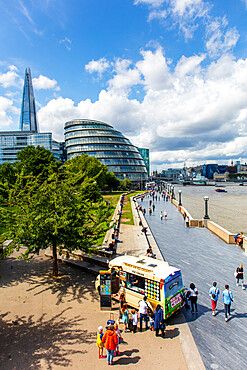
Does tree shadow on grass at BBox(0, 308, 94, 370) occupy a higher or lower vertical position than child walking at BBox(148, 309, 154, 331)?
lower

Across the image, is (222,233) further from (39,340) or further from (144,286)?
(39,340)

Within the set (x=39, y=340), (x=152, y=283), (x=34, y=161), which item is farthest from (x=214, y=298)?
(x=34, y=161)

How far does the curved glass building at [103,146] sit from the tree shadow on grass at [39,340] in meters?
92.2

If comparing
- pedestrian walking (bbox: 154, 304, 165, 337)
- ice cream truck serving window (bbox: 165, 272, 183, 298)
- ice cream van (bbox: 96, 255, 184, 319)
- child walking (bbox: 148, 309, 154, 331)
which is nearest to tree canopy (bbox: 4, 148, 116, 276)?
ice cream van (bbox: 96, 255, 184, 319)

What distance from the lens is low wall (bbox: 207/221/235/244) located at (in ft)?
68.1

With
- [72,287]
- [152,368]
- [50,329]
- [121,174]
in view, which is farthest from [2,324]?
[121,174]

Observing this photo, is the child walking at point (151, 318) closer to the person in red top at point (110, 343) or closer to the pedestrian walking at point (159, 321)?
the pedestrian walking at point (159, 321)

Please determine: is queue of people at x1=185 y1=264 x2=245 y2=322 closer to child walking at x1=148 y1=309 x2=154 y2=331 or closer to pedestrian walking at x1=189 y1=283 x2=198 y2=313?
pedestrian walking at x1=189 y1=283 x2=198 y2=313

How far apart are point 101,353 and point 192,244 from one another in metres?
14.4

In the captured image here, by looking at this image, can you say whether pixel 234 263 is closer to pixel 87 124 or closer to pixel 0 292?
pixel 0 292

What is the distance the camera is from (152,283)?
9.17 m

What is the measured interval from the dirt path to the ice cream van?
3.31 ft

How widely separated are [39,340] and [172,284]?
5.02m

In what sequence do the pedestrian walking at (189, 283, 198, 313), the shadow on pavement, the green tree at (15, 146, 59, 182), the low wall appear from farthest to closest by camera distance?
1. the green tree at (15, 146, 59, 182)
2. the low wall
3. the pedestrian walking at (189, 283, 198, 313)
4. the shadow on pavement
